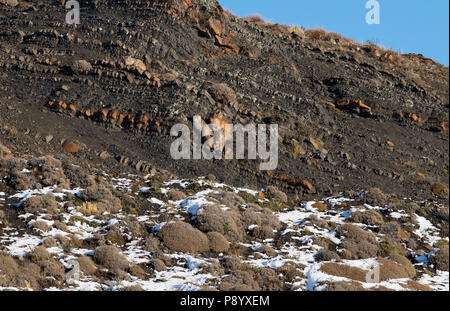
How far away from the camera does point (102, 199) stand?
19594mm

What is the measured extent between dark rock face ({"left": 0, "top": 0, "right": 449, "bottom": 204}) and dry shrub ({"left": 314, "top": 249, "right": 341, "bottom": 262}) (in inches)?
289

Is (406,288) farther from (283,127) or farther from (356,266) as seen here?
(283,127)

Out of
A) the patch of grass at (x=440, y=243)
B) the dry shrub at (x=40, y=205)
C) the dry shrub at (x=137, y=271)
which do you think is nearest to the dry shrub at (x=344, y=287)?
the dry shrub at (x=137, y=271)

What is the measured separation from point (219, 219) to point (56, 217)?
650 cm

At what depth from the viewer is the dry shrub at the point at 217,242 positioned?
17.5 m

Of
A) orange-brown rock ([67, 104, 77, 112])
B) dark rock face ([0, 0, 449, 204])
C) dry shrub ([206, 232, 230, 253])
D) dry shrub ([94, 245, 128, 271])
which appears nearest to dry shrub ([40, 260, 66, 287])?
dry shrub ([94, 245, 128, 271])

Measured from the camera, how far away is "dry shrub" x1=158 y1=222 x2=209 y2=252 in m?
17.2

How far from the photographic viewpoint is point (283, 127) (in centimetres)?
2861

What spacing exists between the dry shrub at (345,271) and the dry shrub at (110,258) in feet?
22.5

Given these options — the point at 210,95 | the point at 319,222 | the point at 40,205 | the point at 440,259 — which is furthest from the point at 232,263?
the point at 210,95

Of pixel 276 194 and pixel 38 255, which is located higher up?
pixel 276 194

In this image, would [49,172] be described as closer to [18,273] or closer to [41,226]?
[41,226]

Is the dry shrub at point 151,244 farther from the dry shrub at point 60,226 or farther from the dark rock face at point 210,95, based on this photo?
the dark rock face at point 210,95

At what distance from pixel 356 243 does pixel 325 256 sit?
2389 mm
